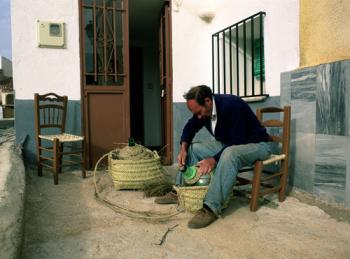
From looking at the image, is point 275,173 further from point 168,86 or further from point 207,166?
point 168,86

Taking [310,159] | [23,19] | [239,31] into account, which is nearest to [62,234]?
[310,159]

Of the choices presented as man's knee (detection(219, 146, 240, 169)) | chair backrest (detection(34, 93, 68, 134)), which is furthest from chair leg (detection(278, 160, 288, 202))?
chair backrest (detection(34, 93, 68, 134))

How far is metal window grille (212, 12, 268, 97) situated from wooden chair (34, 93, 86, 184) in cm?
215

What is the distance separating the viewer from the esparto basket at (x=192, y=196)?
109 inches

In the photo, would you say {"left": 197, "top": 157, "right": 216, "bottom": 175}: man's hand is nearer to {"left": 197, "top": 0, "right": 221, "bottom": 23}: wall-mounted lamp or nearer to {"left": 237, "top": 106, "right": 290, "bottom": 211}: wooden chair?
{"left": 237, "top": 106, "right": 290, "bottom": 211}: wooden chair

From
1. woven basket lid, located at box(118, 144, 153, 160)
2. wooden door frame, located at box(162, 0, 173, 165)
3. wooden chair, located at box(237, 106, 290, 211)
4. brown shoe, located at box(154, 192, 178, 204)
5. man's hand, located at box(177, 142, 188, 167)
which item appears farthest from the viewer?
wooden door frame, located at box(162, 0, 173, 165)

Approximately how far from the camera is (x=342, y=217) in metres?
2.75

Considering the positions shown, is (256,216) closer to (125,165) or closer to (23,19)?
(125,165)

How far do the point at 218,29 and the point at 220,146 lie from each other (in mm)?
2317

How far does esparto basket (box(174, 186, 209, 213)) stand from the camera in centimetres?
277

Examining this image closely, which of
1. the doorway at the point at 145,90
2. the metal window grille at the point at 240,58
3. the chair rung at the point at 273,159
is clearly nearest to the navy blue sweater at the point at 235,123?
the chair rung at the point at 273,159

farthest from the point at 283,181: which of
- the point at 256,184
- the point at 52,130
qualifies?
the point at 52,130

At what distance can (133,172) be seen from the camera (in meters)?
3.60

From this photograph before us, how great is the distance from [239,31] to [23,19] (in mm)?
2820
